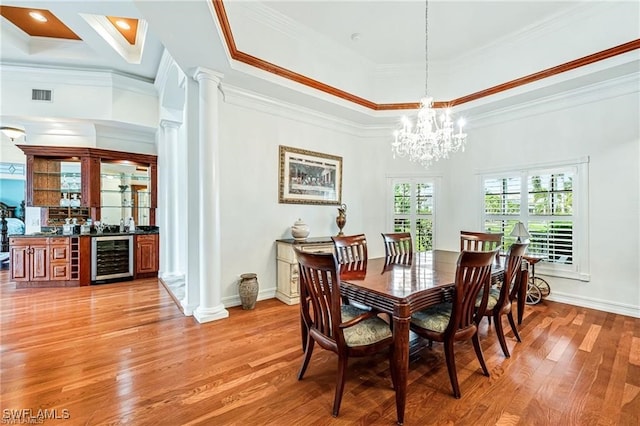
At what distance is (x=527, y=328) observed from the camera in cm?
302

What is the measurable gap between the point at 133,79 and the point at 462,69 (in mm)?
5988

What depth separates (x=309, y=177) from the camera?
4531mm

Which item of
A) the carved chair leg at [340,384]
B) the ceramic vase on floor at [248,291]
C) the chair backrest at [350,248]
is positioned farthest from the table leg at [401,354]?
the ceramic vase on floor at [248,291]

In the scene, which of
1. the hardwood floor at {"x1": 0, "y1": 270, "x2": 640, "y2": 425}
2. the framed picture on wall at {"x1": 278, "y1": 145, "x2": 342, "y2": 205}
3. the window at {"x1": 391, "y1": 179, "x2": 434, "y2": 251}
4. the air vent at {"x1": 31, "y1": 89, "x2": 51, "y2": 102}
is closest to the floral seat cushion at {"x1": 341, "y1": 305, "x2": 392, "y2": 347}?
the hardwood floor at {"x1": 0, "y1": 270, "x2": 640, "y2": 425}

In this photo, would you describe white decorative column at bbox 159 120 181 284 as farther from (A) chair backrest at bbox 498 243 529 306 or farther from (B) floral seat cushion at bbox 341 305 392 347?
(A) chair backrest at bbox 498 243 529 306

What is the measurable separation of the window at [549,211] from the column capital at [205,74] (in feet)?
14.6

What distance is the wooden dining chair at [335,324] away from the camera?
1.71 m

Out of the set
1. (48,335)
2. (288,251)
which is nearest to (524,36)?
(288,251)

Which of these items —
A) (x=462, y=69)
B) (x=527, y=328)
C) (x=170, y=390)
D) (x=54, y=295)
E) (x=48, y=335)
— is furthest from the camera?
(x=462, y=69)

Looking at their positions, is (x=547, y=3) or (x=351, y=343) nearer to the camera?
(x=351, y=343)

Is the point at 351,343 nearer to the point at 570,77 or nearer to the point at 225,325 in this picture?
the point at 225,325

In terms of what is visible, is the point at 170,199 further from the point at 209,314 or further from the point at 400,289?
the point at 400,289

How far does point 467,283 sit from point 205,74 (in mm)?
3496

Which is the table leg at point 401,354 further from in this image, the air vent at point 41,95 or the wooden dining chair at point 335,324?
the air vent at point 41,95
